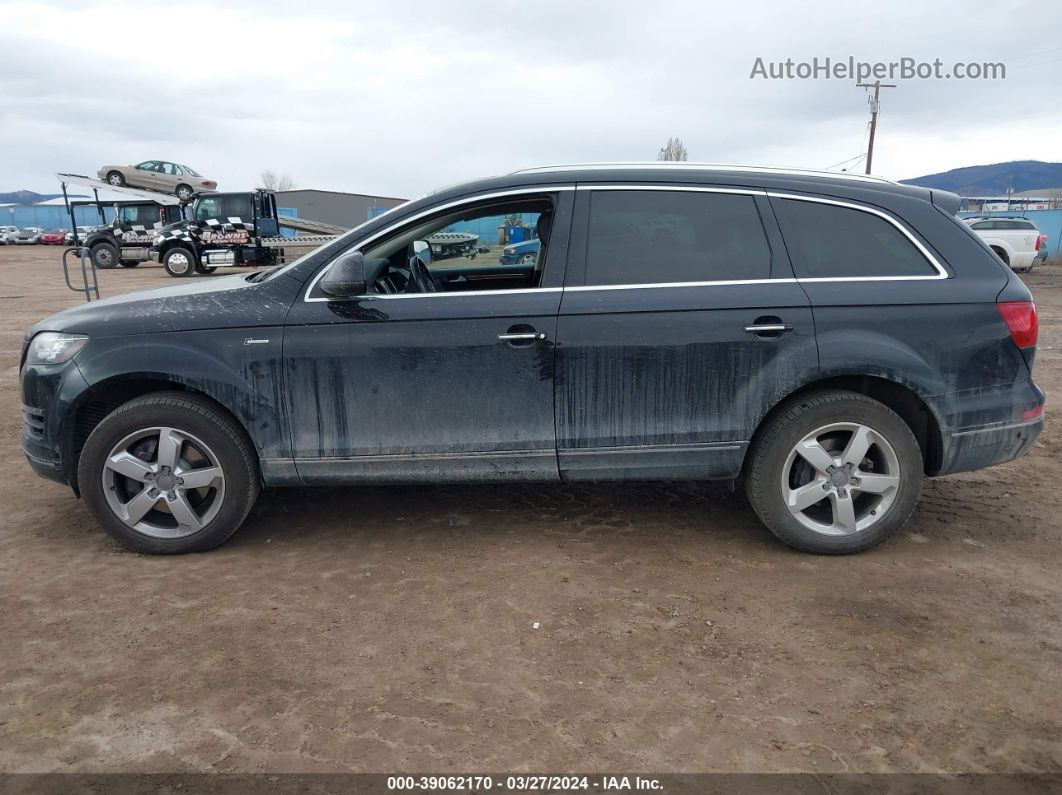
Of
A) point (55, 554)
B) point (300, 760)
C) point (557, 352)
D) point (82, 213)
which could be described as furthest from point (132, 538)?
point (82, 213)

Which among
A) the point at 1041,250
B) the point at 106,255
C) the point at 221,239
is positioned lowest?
the point at 1041,250

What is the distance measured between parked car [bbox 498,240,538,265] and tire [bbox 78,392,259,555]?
1677 millimetres

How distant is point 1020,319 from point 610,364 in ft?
6.17

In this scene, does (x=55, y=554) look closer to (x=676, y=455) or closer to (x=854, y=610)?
(x=676, y=455)

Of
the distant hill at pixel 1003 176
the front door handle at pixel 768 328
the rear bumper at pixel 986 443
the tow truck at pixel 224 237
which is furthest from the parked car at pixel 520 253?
the distant hill at pixel 1003 176

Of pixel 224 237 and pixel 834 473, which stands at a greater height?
pixel 224 237

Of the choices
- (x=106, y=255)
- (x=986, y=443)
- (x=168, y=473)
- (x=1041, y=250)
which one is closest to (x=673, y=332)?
(x=986, y=443)

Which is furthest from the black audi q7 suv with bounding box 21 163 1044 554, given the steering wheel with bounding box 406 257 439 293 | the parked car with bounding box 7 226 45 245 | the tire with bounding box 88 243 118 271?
the parked car with bounding box 7 226 45 245

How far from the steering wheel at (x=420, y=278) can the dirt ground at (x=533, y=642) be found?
3.99ft

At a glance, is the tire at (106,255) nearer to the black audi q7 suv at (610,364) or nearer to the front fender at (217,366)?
the black audi q7 suv at (610,364)

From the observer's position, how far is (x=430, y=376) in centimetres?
364

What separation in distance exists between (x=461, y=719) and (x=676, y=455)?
5.45 ft

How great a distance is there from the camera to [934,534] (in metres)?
4.05

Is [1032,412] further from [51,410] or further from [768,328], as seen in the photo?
[51,410]
